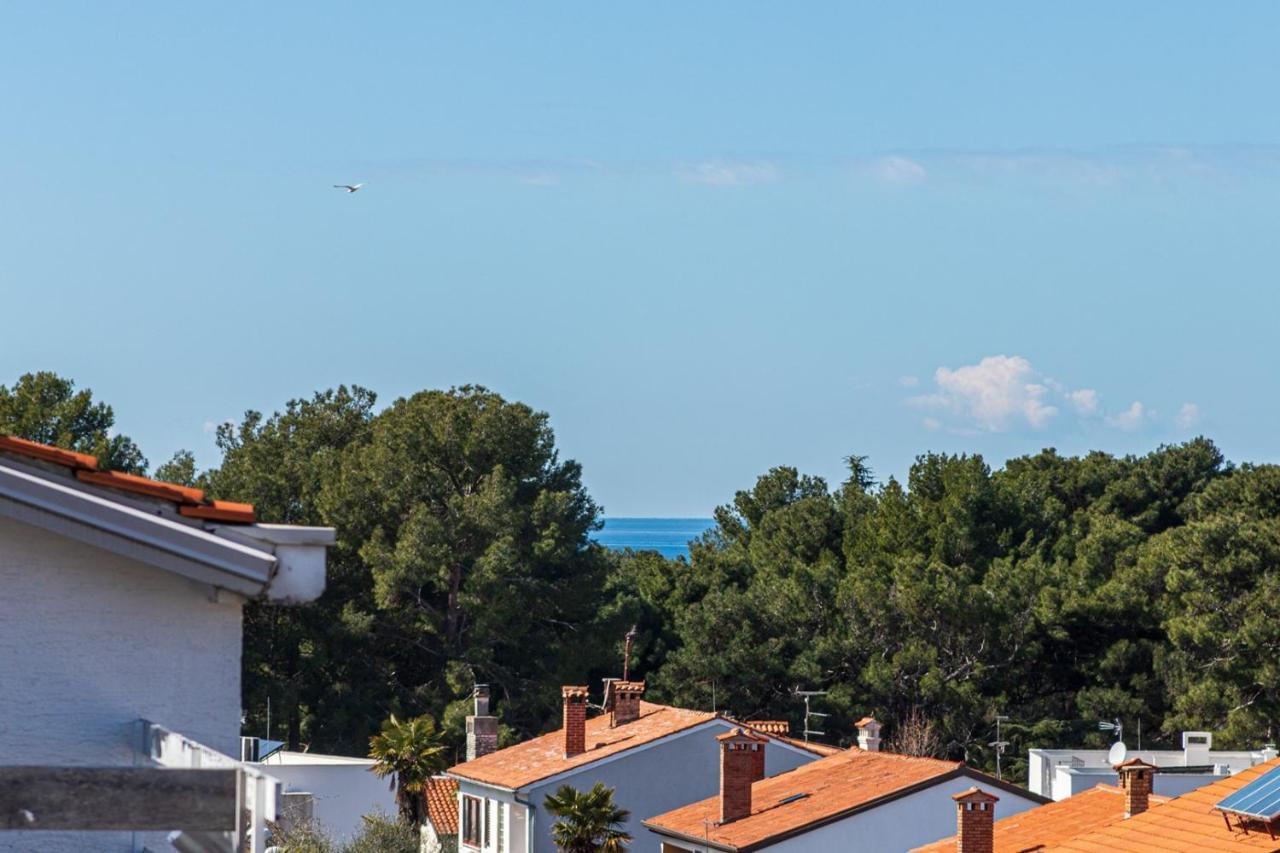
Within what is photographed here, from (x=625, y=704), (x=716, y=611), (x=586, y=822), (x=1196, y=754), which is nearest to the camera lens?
(x=586, y=822)

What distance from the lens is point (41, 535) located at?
7637 millimetres

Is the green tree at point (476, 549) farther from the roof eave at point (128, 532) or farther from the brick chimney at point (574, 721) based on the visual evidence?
the roof eave at point (128, 532)

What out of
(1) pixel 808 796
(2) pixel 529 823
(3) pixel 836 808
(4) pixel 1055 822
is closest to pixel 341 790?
(2) pixel 529 823

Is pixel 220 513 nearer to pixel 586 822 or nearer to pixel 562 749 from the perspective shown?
pixel 586 822

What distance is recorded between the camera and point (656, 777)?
141 ft

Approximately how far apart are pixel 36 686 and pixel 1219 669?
2412 inches

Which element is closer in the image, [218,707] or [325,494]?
[218,707]

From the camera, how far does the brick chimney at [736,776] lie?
36.5 meters

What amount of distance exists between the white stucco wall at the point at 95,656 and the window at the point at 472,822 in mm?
39348

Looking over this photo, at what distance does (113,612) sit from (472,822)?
133ft

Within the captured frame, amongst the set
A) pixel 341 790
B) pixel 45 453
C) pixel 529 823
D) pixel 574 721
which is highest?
pixel 45 453

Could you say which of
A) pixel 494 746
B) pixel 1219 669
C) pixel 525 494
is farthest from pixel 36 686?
pixel 525 494

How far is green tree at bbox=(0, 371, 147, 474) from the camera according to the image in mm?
73562

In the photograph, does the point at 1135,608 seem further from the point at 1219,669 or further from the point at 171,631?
the point at 171,631
